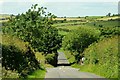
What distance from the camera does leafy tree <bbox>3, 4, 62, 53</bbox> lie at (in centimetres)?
9712

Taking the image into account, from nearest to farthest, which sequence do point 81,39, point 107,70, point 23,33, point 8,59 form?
1. point 8,59
2. point 107,70
3. point 23,33
4. point 81,39

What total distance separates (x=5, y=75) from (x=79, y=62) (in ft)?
278

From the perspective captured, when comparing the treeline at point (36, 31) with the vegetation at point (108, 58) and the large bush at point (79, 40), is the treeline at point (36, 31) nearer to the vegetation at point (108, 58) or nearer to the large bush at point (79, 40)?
the large bush at point (79, 40)

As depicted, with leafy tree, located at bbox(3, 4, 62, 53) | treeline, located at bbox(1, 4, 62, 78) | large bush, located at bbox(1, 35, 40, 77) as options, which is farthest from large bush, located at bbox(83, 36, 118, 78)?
leafy tree, located at bbox(3, 4, 62, 53)

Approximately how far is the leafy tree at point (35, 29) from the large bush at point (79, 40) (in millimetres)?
5290

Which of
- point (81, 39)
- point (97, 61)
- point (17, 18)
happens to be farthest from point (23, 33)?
point (97, 61)

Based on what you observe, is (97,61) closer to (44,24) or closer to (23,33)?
(23,33)

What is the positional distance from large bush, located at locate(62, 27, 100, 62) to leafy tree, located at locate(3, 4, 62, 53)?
5290 mm

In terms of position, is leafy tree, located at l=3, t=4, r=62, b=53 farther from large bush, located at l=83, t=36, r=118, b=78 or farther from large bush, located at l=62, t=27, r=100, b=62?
large bush, located at l=83, t=36, r=118, b=78

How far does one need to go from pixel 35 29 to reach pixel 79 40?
487 inches

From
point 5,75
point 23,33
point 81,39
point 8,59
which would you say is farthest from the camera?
point 81,39

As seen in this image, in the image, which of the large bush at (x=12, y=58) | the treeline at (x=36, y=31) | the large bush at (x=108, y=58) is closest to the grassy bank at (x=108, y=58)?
the large bush at (x=108, y=58)

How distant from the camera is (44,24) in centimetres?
10694

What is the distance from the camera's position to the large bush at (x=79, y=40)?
104m
